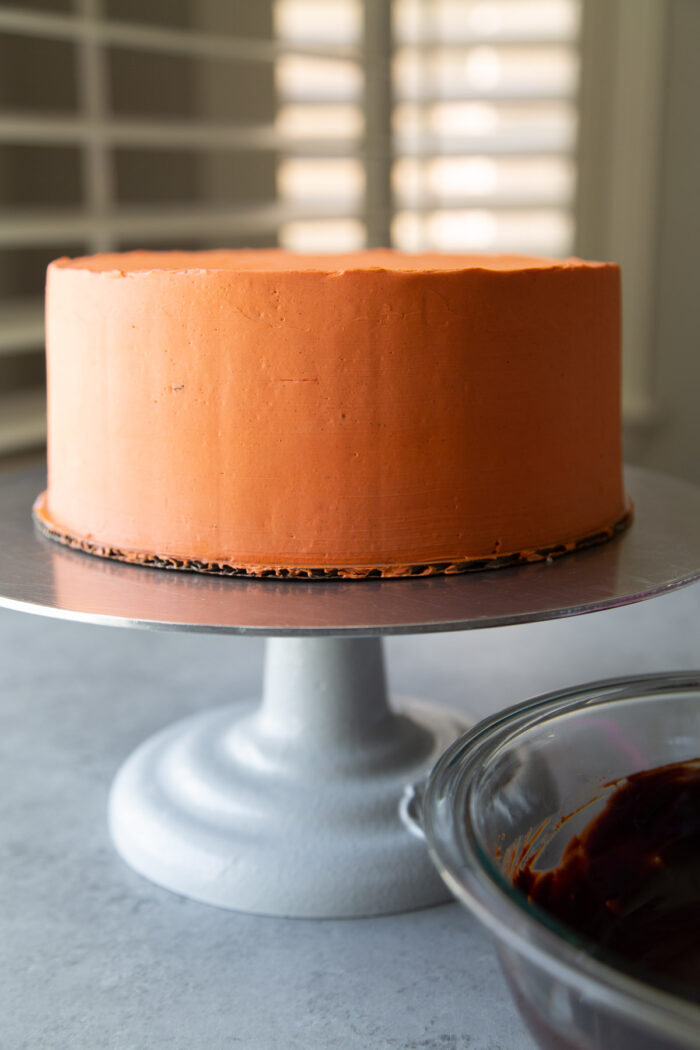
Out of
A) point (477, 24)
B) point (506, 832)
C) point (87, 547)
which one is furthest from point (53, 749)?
point (477, 24)

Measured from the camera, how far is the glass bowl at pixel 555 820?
401 millimetres

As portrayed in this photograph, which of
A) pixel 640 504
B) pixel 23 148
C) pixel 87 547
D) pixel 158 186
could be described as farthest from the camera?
pixel 158 186

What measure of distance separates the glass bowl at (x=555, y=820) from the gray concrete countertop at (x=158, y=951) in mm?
113

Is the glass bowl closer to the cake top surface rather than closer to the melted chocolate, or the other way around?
the melted chocolate

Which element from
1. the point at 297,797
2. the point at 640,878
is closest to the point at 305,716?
the point at 297,797

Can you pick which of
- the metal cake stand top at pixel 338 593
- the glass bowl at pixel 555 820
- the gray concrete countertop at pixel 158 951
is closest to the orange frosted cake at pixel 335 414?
the metal cake stand top at pixel 338 593

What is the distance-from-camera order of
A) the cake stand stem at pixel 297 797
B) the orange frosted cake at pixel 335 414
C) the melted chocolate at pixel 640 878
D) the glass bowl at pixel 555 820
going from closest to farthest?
the glass bowl at pixel 555 820
the melted chocolate at pixel 640 878
the orange frosted cake at pixel 335 414
the cake stand stem at pixel 297 797

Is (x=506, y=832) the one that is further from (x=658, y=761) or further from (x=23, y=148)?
(x=23, y=148)

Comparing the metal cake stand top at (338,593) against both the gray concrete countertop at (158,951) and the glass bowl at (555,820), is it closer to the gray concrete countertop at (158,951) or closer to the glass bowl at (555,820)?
the glass bowl at (555,820)

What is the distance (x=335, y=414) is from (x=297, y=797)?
33 cm

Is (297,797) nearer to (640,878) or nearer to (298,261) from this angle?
(640,878)

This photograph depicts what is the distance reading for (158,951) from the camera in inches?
29.0

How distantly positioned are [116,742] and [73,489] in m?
0.35

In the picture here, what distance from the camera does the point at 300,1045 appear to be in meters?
0.64
